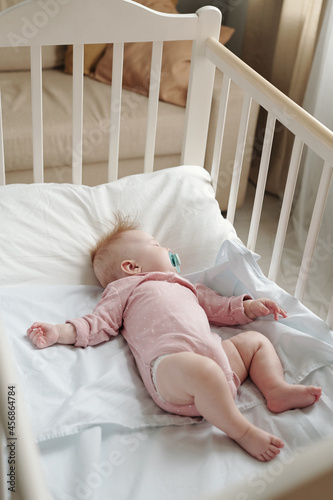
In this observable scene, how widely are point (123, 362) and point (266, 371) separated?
28 cm

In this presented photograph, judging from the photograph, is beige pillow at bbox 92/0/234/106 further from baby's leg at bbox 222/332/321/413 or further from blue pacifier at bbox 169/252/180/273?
baby's leg at bbox 222/332/321/413

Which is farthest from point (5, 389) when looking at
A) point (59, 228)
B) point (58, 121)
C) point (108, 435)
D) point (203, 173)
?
point (58, 121)

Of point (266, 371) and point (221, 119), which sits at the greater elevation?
point (221, 119)

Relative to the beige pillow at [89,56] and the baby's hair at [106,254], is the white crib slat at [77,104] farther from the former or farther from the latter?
the beige pillow at [89,56]

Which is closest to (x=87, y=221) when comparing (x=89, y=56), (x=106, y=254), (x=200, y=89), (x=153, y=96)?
(x=106, y=254)

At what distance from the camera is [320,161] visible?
89.6 inches

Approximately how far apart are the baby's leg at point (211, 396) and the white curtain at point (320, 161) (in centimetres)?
114

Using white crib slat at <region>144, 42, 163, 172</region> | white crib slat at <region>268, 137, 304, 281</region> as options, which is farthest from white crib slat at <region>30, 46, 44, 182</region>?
white crib slat at <region>268, 137, 304, 281</region>

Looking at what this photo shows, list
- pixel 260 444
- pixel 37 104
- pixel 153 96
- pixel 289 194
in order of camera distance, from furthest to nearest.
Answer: pixel 153 96 → pixel 37 104 → pixel 289 194 → pixel 260 444

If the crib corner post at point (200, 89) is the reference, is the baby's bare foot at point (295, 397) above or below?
below

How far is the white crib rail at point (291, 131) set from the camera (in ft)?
3.92

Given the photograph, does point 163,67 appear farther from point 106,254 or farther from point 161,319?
point 161,319

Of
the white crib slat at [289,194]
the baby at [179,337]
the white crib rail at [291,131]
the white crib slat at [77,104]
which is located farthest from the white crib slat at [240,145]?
the white crib slat at [77,104]

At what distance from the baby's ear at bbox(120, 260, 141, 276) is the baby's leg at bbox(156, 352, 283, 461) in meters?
0.30
